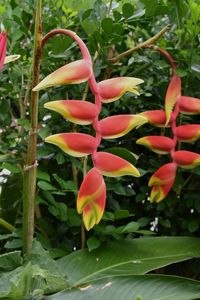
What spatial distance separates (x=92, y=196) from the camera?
1.89ft

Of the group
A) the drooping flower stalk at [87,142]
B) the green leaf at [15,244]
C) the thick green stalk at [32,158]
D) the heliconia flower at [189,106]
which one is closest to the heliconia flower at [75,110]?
the drooping flower stalk at [87,142]

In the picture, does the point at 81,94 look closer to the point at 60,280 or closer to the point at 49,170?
the point at 49,170

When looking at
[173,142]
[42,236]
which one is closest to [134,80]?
[173,142]

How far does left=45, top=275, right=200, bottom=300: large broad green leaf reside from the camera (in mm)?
677

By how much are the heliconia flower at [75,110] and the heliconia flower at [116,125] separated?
0.02 metres

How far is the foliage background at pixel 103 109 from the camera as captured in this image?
2.74 ft

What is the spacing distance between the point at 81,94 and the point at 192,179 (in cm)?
25

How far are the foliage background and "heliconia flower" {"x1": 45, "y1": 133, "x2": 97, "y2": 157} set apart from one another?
208 mm

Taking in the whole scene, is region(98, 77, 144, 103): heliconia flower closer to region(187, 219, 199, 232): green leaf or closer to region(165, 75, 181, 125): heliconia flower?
region(165, 75, 181, 125): heliconia flower

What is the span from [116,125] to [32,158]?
0.53 feet

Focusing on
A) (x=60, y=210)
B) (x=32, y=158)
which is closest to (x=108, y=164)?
(x=32, y=158)

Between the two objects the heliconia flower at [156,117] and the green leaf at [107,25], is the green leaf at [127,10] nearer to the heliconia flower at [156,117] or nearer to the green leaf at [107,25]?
the green leaf at [107,25]

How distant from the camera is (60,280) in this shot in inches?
27.1

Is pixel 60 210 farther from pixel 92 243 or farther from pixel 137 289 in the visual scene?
pixel 137 289
